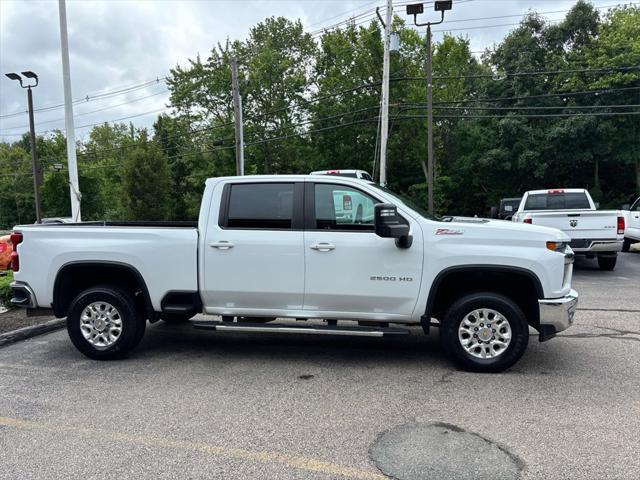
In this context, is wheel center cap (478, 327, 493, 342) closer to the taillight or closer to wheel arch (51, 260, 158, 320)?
wheel arch (51, 260, 158, 320)

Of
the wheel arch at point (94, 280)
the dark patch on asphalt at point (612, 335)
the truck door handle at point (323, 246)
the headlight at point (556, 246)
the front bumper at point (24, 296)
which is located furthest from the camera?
the dark patch on asphalt at point (612, 335)

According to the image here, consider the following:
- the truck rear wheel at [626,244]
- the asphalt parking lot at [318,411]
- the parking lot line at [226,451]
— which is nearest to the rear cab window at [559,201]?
the truck rear wheel at [626,244]

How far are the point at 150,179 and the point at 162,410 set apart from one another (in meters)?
36.9

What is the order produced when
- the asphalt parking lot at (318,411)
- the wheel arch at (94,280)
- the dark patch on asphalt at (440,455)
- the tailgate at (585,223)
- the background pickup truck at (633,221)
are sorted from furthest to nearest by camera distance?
1. the background pickup truck at (633,221)
2. the tailgate at (585,223)
3. the wheel arch at (94,280)
4. the asphalt parking lot at (318,411)
5. the dark patch on asphalt at (440,455)

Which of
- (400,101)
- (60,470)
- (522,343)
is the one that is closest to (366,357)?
(522,343)

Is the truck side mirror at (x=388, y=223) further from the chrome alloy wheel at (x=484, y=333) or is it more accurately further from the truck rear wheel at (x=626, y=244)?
the truck rear wheel at (x=626, y=244)

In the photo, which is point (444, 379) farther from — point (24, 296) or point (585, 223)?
point (585, 223)

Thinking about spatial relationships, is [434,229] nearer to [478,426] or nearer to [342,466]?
[478,426]

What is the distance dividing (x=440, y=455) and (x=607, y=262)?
10615 millimetres

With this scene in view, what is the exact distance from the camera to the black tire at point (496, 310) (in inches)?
193

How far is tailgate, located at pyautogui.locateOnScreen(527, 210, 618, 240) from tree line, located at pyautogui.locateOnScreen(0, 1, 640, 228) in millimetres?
20179

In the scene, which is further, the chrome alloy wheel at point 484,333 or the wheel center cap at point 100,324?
the wheel center cap at point 100,324

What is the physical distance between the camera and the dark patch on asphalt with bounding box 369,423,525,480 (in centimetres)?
317

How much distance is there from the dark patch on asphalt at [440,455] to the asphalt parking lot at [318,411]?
13 millimetres
